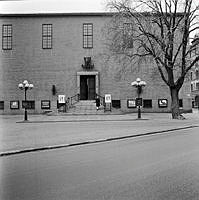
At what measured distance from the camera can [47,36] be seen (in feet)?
158

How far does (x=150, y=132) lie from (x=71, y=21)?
1290 inches

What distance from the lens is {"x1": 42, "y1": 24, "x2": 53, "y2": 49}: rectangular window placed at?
47.9 m

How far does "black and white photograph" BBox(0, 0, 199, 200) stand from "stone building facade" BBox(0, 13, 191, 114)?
0.44 ft

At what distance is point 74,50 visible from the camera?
156 feet

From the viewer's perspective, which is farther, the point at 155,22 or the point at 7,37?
the point at 7,37

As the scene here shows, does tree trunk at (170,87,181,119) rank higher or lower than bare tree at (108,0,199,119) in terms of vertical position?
lower

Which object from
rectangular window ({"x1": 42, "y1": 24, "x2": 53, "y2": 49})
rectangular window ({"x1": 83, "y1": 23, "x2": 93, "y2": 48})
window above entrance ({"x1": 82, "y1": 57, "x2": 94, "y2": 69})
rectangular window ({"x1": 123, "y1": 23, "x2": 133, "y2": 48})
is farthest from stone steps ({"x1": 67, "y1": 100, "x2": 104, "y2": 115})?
rectangular window ({"x1": 123, "y1": 23, "x2": 133, "y2": 48})

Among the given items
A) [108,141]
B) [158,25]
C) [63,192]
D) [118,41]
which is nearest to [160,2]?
[158,25]

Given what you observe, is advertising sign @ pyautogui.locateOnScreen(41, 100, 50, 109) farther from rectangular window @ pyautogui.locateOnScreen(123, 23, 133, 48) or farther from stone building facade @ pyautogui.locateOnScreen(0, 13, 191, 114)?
rectangular window @ pyautogui.locateOnScreen(123, 23, 133, 48)

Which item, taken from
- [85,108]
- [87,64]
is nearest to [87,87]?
[87,64]

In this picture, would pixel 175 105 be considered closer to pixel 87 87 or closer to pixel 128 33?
pixel 128 33

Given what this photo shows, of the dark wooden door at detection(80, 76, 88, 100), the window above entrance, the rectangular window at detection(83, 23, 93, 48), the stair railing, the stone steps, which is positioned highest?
the rectangular window at detection(83, 23, 93, 48)

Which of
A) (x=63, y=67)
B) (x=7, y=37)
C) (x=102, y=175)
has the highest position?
(x=7, y=37)

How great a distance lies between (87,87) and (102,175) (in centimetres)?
4088
